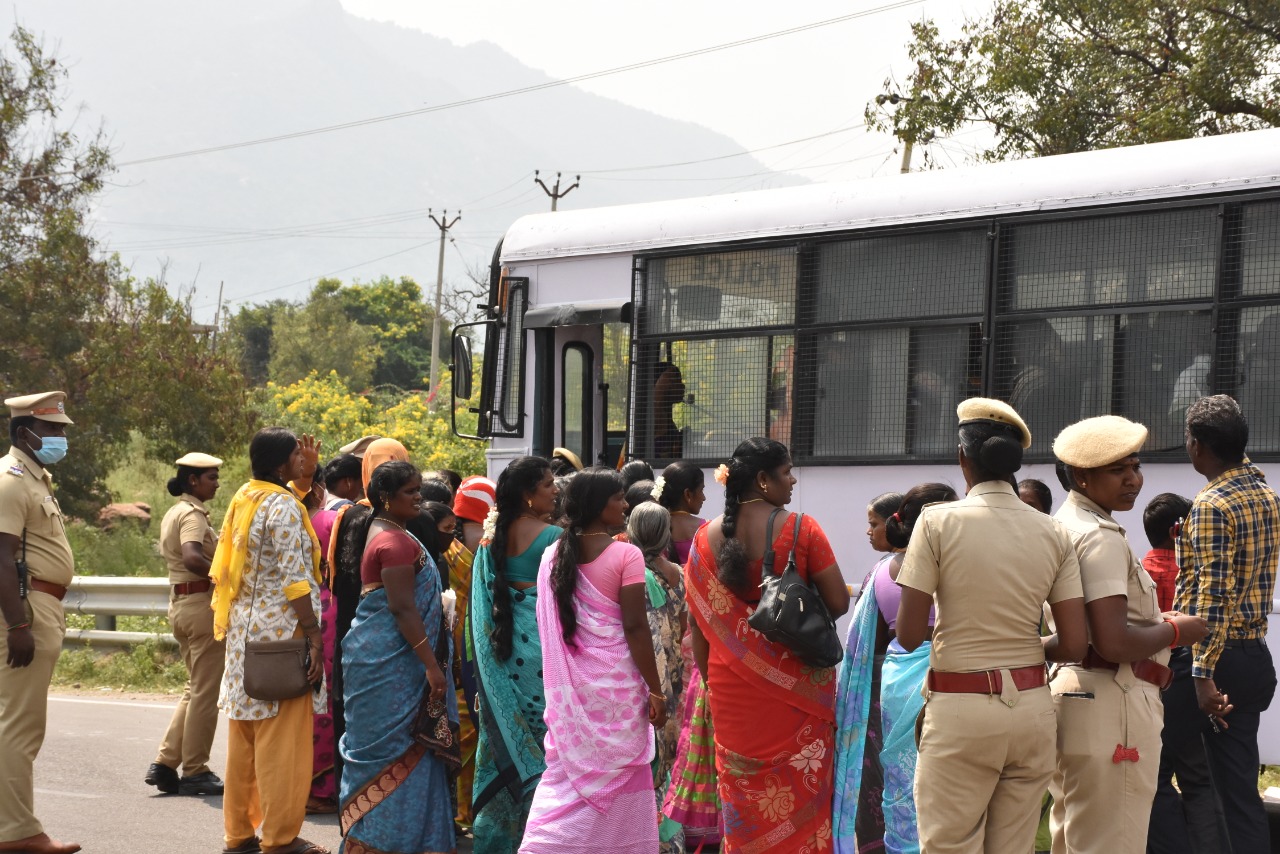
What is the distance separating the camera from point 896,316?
7648 mm

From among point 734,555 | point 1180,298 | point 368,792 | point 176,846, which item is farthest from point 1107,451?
point 176,846

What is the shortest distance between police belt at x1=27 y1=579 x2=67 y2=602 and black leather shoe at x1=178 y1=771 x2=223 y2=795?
1.59m

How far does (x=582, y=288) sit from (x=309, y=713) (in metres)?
3.71

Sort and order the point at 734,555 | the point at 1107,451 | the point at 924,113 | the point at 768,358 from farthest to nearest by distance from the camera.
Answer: the point at 924,113 < the point at 768,358 < the point at 734,555 < the point at 1107,451

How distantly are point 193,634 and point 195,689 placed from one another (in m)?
0.31

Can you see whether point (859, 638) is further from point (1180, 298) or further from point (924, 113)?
point (924, 113)

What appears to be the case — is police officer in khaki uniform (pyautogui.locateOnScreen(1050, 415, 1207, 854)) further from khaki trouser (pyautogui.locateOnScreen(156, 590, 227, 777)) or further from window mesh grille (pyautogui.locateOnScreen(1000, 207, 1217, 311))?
khaki trouser (pyautogui.locateOnScreen(156, 590, 227, 777))

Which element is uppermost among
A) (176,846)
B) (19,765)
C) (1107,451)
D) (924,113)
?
(924,113)

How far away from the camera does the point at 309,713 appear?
6.24 m

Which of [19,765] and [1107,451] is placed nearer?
[1107,451]

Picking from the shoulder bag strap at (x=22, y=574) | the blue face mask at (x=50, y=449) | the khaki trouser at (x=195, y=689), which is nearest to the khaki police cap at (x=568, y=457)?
the khaki trouser at (x=195, y=689)

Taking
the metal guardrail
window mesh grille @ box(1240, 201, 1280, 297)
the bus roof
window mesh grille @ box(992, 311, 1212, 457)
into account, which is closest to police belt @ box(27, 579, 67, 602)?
the bus roof

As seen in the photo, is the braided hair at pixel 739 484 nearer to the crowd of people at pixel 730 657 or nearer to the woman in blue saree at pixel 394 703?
the crowd of people at pixel 730 657

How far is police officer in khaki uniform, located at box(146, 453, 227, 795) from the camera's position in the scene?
297 inches
